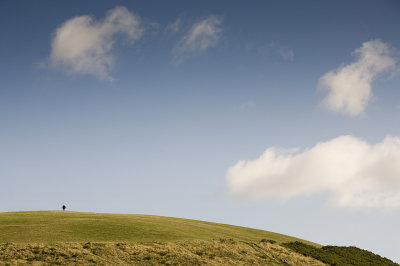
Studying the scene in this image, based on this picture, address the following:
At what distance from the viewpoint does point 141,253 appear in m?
33.8

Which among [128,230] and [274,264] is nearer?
[274,264]

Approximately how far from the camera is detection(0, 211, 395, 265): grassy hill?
1246 inches

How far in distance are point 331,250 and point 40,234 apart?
36101mm

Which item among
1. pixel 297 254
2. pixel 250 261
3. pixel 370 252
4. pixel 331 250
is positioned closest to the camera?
pixel 250 261

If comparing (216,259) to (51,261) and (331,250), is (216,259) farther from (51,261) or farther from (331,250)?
(331,250)

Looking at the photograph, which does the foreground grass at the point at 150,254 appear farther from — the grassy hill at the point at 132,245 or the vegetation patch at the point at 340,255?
the vegetation patch at the point at 340,255

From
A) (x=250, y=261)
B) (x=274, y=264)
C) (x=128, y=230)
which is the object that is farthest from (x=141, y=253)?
(x=274, y=264)

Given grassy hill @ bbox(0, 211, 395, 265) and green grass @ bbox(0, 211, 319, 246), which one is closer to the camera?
grassy hill @ bbox(0, 211, 395, 265)

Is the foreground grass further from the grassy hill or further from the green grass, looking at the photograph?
the green grass

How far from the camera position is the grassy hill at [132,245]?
31641 millimetres

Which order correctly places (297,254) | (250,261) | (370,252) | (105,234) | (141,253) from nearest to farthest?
(141,253)
(250,261)
(105,234)
(297,254)
(370,252)

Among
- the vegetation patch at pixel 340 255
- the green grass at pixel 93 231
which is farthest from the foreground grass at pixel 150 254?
the vegetation patch at pixel 340 255

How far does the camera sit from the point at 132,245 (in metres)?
35.4

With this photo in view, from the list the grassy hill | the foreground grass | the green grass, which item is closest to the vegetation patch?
the grassy hill
